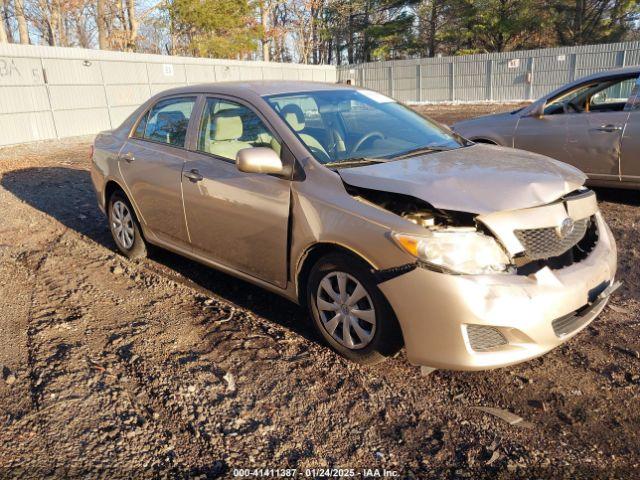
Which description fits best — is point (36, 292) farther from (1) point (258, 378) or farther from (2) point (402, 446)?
(2) point (402, 446)

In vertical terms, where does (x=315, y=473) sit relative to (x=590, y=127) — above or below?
below

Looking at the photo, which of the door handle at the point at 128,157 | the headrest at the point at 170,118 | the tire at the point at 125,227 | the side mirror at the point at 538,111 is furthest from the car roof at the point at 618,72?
the tire at the point at 125,227

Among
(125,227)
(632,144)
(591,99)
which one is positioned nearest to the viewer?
(125,227)

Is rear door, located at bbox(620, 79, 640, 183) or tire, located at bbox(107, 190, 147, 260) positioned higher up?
rear door, located at bbox(620, 79, 640, 183)

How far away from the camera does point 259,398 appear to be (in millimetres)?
3057

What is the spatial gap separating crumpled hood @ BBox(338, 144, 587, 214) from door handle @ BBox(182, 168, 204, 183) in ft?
4.36

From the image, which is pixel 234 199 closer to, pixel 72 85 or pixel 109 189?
pixel 109 189

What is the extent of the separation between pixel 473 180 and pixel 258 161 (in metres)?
1.31

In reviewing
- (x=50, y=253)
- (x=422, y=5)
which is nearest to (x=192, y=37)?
(x=422, y=5)

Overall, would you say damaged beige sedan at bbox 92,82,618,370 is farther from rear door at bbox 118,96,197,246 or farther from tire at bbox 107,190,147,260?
tire at bbox 107,190,147,260

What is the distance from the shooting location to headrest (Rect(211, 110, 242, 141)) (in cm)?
407

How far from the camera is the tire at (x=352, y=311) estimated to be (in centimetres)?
306

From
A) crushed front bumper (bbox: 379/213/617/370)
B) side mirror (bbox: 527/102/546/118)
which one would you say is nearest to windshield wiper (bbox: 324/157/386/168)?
crushed front bumper (bbox: 379/213/617/370)

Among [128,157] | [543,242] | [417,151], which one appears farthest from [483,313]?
Result: [128,157]
